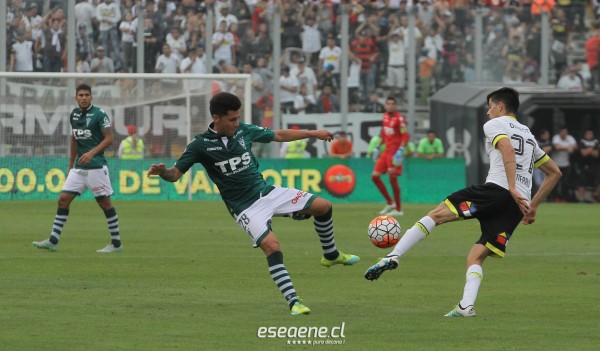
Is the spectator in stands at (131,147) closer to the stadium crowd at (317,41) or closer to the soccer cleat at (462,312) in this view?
the stadium crowd at (317,41)

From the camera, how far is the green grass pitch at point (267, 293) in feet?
31.1

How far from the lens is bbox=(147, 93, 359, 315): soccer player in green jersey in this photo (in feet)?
35.4

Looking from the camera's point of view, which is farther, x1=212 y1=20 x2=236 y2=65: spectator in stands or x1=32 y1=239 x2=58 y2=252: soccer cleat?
x1=212 y1=20 x2=236 y2=65: spectator in stands

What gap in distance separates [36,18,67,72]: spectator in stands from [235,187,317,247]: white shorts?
21.7 m

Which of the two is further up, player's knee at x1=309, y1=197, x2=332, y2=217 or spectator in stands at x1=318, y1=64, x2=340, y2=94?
spectator in stands at x1=318, y1=64, x2=340, y2=94

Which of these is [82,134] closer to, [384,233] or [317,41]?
[384,233]

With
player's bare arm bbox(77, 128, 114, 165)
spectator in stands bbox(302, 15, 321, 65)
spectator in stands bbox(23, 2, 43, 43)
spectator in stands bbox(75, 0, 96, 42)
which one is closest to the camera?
player's bare arm bbox(77, 128, 114, 165)

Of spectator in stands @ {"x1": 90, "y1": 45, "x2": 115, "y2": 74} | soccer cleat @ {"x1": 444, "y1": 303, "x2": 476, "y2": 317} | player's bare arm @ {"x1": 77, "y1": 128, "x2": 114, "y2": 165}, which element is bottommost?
soccer cleat @ {"x1": 444, "y1": 303, "x2": 476, "y2": 317}

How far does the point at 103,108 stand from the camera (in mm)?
30812

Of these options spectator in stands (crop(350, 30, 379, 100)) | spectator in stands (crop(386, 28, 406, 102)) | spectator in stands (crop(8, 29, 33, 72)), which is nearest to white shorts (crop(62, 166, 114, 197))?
spectator in stands (crop(8, 29, 33, 72))

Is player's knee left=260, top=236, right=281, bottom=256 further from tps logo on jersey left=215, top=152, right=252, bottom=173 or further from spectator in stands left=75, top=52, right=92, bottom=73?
spectator in stands left=75, top=52, right=92, bottom=73

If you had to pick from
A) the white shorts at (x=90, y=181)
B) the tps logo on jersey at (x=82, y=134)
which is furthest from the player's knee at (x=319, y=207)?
the tps logo on jersey at (x=82, y=134)

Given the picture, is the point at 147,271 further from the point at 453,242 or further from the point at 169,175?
the point at 453,242

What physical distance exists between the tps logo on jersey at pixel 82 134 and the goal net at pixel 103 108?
1216 centimetres
